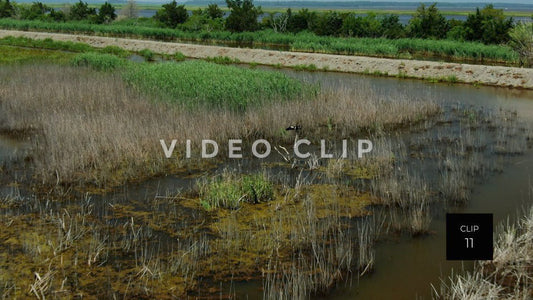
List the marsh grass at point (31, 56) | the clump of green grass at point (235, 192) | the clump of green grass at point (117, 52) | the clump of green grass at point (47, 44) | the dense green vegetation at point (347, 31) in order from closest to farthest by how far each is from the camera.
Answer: the clump of green grass at point (235, 192), the marsh grass at point (31, 56), the dense green vegetation at point (347, 31), the clump of green grass at point (117, 52), the clump of green grass at point (47, 44)

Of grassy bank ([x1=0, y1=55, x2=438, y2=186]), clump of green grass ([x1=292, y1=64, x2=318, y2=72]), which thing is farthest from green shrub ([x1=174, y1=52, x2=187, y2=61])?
grassy bank ([x1=0, y1=55, x2=438, y2=186])

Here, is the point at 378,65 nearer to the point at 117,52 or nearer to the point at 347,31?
the point at 347,31

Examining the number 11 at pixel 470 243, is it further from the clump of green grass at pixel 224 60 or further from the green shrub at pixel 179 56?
the green shrub at pixel 179 56

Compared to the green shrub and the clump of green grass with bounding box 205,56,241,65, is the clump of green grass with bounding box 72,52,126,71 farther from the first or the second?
the green shrub

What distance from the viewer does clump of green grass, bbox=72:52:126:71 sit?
21.2 metres

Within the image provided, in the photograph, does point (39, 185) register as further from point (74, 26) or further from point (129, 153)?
point (74, 26)

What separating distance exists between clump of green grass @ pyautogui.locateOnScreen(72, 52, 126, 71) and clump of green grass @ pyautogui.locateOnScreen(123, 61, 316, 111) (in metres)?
3.76

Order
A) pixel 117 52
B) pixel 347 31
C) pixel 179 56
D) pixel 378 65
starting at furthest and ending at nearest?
pixel 347 31 < pixel 117 52 < pixel 179 56 < pixel 378 65

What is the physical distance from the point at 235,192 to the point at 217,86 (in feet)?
22.5

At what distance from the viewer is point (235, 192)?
→ 27.0ft

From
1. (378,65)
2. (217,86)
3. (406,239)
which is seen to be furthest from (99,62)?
(406,239)

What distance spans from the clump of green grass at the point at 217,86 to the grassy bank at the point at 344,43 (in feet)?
49.3

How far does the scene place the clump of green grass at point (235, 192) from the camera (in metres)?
8.08

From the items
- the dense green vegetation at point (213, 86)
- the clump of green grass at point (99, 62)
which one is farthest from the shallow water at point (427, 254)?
the clump of green grass at point (99, 62)
